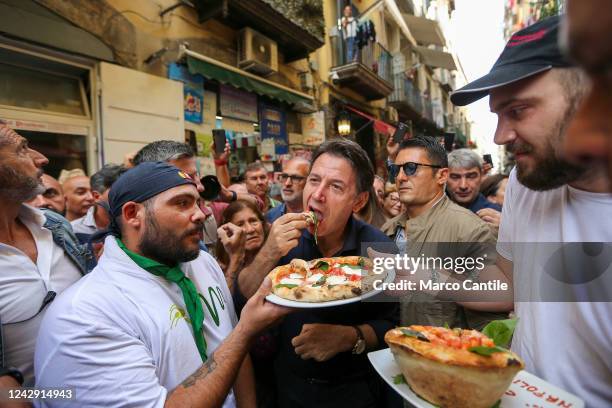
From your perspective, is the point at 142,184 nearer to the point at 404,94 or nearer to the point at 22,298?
the point at 22,298

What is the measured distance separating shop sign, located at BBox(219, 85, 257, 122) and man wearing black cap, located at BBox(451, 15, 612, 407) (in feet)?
22.8

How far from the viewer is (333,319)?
195 centimetres

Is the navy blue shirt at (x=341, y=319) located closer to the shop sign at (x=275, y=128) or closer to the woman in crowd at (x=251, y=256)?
the woman in crowd at (x=251, y=256)

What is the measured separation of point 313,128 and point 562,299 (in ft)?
31.2

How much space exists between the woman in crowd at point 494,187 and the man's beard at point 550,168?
13.7ft

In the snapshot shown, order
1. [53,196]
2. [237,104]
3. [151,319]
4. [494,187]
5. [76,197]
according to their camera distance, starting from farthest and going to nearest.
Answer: [237,104]
[494,187]
[76,197]
[53,196]
[151,319]

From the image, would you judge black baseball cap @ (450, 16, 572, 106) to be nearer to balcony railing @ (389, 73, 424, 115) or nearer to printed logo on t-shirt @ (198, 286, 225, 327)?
printed logo on t-shirt @ (198, 286, 225, 327)

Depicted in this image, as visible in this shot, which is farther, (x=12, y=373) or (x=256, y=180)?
(x=256, y=180)

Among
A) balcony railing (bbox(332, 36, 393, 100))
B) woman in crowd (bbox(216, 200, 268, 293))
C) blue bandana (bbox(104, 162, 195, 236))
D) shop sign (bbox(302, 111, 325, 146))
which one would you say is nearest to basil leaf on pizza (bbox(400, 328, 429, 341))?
blue bandana (bbox(104, 162, 195, 236))

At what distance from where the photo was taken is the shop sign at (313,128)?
33.3 feet

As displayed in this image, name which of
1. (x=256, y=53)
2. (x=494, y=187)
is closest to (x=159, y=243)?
(x=494, y=187)

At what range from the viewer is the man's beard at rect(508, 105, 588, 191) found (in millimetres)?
1185

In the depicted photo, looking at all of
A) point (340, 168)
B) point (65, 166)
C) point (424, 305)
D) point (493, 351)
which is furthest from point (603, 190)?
point (65, 166)

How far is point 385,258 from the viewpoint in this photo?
6.13 ft
